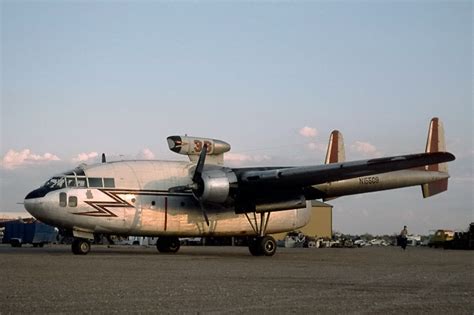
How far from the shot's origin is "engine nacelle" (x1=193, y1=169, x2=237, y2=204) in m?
27.1

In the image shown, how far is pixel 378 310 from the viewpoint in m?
10.3

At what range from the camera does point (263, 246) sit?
97.0ft

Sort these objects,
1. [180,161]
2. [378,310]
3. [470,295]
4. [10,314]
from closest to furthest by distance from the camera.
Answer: [10,314]
[378,310]
[470,295]
[180,161]

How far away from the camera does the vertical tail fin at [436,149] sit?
34.1 m

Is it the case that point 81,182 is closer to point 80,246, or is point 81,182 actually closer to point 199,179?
point 80,246

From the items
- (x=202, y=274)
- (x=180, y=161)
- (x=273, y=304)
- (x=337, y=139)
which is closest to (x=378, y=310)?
(x=273, y=304)

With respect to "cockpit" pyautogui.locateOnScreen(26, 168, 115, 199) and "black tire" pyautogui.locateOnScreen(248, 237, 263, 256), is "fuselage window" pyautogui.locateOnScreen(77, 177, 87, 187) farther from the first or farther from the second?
"black tire" pyautogui.locateOnScreen(248, 237, 263, 256)

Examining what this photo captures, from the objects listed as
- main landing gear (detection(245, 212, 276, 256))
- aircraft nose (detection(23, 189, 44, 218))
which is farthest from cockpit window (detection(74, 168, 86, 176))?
main landing gear (detection(245, 212, 276, 256))

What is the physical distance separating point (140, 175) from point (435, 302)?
18.9 meters

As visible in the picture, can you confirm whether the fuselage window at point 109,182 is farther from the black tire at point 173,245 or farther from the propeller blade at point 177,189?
the black tire at point 173,245

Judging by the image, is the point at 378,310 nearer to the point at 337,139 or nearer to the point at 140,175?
the point at 140,175

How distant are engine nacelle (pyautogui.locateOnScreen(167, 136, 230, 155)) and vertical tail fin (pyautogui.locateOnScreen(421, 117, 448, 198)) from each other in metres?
11.3

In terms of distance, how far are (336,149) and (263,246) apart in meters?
10.1

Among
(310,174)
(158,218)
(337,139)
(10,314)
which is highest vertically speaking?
(337,139)
